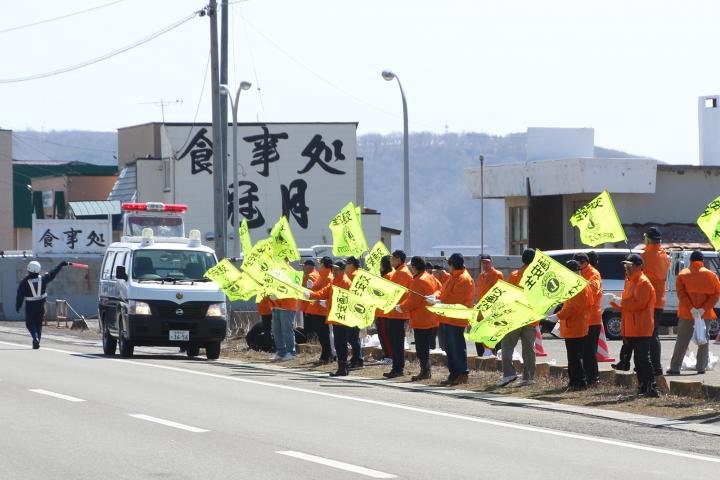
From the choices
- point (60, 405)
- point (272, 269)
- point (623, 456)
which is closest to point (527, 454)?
point (623, 456)

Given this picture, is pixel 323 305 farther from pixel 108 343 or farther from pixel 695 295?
pixel 695 295

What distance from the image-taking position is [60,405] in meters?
15.4

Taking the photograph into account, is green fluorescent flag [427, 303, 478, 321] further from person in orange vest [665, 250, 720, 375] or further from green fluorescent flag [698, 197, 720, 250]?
green fluorescent flag [698, 197, 720, 250]

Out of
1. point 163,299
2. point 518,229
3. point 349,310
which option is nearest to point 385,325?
point 349,310

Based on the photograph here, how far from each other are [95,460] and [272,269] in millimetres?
14118

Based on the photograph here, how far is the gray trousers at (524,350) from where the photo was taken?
723 inches

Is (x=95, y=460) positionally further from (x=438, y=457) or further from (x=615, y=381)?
(x=615, y=381)

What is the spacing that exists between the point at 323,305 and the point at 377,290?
10.5ft

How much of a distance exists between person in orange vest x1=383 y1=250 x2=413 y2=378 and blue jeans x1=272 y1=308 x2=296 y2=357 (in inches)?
142

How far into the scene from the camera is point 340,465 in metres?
10.8

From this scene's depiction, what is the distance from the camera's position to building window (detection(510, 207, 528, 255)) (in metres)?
43.4

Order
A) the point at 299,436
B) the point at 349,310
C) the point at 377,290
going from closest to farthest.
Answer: the point at 299,436 → the point at 377,290 → the point at 349,310

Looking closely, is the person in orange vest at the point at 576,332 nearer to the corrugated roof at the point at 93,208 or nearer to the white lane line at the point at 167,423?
the white lane line at the point at 167,423

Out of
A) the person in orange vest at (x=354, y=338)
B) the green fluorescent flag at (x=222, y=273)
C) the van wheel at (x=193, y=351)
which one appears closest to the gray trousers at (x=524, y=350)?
the person in orange vest at (x=354, y=338)
